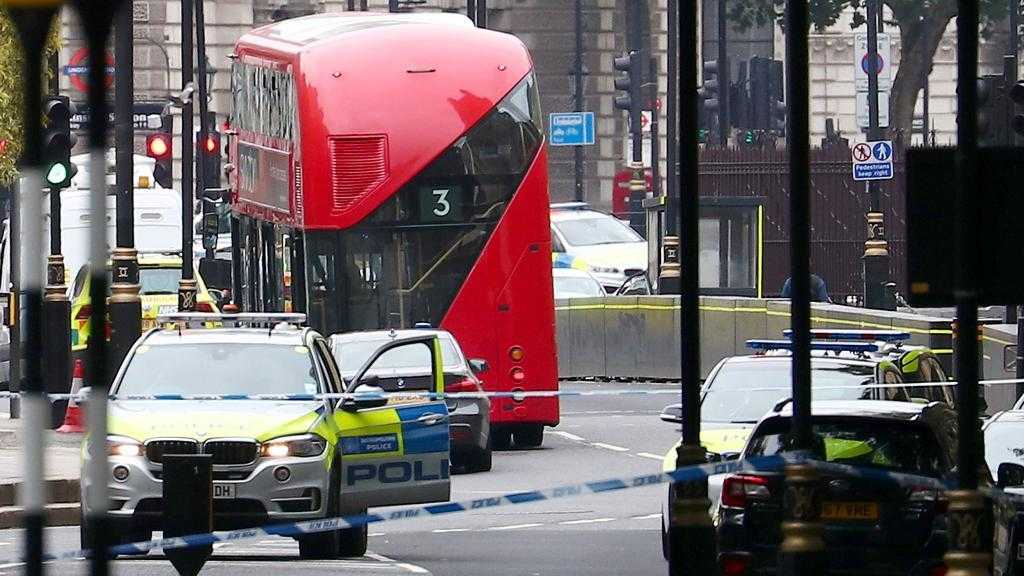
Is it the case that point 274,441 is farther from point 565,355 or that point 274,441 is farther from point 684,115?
point 565,355

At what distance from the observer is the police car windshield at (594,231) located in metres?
51.6

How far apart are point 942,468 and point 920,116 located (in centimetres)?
6460

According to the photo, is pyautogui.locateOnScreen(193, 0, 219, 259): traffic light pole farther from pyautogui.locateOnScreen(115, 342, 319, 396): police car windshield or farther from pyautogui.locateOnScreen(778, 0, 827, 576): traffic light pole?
pyautogui.locateOnScreen(778, 0, 827, 576): traffic light pole

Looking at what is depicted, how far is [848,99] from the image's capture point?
69.4m

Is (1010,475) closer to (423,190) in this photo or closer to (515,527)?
(515,527)

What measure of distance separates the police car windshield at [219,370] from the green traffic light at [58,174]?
851cm

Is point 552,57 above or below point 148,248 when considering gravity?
above

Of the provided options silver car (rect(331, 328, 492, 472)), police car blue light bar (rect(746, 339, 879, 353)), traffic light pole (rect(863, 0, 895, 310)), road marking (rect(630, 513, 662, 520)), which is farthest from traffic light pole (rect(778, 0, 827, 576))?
traffic light pole (rect(863, 0, 895, 310))

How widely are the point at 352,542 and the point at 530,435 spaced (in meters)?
9.97

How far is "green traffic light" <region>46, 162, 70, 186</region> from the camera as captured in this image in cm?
2456

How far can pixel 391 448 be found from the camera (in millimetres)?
16203

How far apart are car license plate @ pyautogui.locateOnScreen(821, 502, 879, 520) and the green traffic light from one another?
13544 mm

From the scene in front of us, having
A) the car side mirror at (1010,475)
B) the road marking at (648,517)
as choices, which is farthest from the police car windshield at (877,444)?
the road marking at (648,517)

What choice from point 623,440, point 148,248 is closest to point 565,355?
point 148,248
